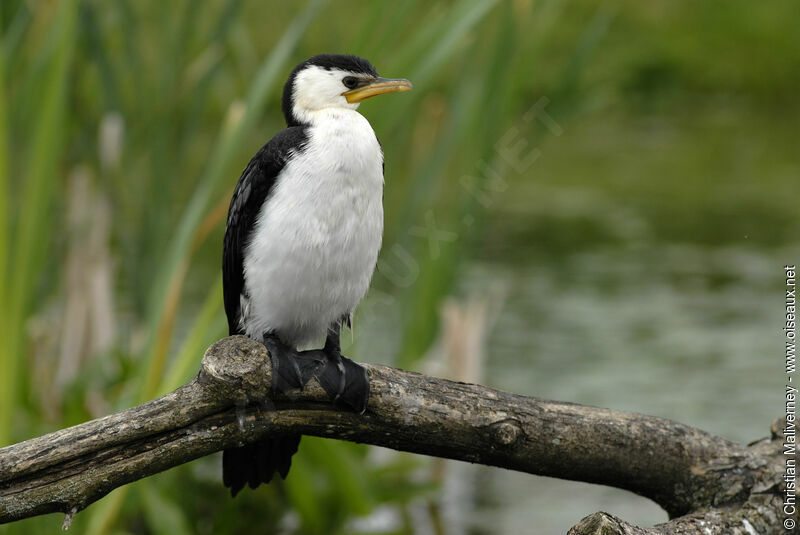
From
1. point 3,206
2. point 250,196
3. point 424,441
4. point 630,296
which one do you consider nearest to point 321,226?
point 250,196

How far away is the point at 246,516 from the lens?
4695 millimetres

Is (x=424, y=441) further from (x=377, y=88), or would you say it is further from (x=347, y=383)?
(x=377, y=88)

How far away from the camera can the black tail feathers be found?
96.1 inches

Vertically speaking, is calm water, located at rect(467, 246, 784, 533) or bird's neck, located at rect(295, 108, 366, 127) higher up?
calm water, located at rect(467, 246, 784, 533)

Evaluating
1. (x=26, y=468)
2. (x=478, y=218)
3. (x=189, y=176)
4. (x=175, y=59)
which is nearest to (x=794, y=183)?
(x=189, y=176)

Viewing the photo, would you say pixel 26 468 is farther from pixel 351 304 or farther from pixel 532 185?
pixel 532 185

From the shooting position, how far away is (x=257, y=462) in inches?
96.7

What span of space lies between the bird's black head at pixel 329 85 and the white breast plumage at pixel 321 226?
31 mm

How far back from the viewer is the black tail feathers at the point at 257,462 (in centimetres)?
244

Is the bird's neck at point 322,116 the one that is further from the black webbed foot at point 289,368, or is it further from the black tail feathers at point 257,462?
the black tail feathers at point 257,462

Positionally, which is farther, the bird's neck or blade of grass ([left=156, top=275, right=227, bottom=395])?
blade of grass ([left=156, top=275, right=227, bottom=395])

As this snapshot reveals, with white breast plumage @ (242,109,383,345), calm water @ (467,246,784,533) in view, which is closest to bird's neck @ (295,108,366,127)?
white breast plumage @ (242,109,383,345)

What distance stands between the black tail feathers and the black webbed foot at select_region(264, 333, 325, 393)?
0.21m

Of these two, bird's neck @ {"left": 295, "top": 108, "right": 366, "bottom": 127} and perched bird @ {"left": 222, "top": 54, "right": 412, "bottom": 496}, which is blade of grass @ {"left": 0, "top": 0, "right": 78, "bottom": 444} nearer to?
perched bird @ {"left": 222, "top": 54, "right": 412, "bottom": 496}
